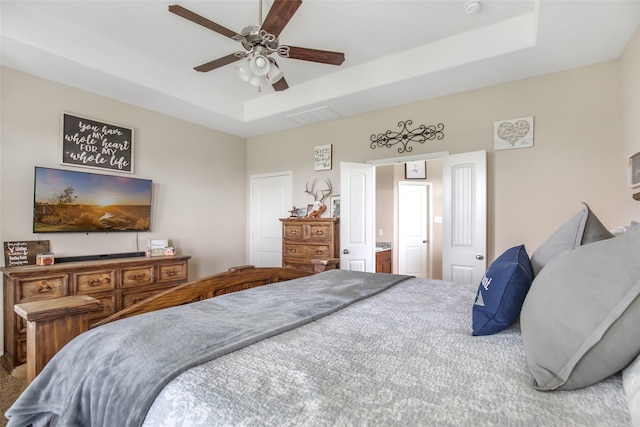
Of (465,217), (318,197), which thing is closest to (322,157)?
(318,197)

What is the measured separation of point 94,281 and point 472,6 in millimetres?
4200

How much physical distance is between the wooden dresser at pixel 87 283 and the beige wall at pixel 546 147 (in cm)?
337

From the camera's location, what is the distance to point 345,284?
1.90 meters

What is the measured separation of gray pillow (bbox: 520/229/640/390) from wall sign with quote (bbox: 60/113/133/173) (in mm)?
4210

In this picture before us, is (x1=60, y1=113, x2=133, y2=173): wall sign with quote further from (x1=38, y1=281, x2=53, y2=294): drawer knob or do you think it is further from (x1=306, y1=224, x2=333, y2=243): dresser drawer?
(x1=306, y1=224, x2=333, y2=243): dresser drawer

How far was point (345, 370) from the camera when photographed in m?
0.83

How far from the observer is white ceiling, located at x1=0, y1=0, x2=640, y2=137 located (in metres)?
2.55

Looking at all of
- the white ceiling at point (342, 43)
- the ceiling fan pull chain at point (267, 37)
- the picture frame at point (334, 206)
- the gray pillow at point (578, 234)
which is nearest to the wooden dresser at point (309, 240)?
the picture frame at point (334, 206)

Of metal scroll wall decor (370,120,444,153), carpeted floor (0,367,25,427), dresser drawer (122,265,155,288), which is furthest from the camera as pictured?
metal scroll wall decor (370,120,444,153)

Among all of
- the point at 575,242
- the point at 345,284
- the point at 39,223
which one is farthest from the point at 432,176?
the point at 39,223

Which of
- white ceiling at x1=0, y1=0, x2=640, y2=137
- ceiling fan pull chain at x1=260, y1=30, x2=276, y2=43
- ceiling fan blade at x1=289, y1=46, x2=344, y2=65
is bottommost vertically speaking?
ceiling fan pull chain at x1=260, y1=30, x2=276, y2=43

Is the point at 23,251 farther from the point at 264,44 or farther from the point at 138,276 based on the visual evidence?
the point at 264,44

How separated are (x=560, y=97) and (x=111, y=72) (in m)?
4.47

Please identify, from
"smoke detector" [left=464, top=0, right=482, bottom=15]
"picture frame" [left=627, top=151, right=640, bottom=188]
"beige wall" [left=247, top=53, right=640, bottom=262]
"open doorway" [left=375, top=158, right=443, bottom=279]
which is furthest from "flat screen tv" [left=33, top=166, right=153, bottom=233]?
"picture frame" [left=627, top=151, right=640, bottom=188]
